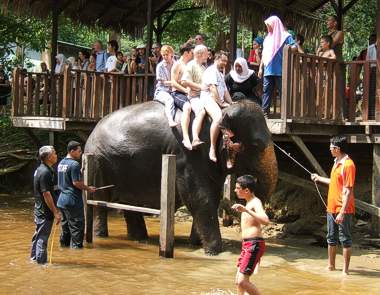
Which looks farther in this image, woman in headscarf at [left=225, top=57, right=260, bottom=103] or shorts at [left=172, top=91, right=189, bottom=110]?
woman in headscarf at [left=225, top=57, right=260, bottom=103]

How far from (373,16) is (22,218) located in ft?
37.7

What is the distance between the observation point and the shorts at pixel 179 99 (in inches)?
386

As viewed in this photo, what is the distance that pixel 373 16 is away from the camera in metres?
18.9

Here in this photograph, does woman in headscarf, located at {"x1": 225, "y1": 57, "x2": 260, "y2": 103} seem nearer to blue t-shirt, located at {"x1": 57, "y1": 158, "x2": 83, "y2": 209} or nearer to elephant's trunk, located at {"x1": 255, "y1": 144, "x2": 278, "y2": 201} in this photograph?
elephant's trunk, located at {"x1": 255, "y1": 144, "x2": 278, "y2": 201}

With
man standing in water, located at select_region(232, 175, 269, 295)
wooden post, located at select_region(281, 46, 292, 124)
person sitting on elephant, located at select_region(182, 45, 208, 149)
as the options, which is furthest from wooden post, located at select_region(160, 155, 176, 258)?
man standing in water, located at select_region(232, 175, 269, 295)

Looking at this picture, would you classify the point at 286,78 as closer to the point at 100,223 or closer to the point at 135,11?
the point at 100,223

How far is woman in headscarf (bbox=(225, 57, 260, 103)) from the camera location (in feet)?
32.8

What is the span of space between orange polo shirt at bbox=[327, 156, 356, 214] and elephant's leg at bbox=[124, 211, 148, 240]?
3602mm

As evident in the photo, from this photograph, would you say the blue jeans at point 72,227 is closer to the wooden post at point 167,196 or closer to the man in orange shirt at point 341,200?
the wooden post at point 167,196

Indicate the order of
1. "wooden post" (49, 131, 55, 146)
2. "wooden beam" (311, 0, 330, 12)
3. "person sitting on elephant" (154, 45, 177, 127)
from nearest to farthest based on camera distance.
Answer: "person sitting on elephant" (154, 45, 177, 127) < "wooden beam" (311, 0, 330, 12) < "wooden post" (49, 131, 55, 146)

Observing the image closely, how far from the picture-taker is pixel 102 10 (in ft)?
51.8

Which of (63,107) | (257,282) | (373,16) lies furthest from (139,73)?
(373,16)

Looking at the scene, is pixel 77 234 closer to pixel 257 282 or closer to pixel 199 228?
pixel 199 228

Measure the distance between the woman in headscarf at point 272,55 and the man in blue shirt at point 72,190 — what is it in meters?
2.89
